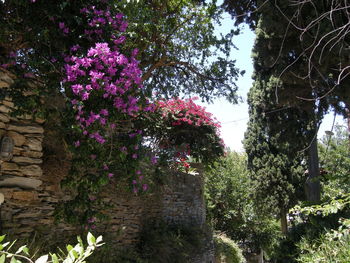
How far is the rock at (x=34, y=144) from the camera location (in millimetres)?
4324

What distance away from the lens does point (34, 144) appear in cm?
438

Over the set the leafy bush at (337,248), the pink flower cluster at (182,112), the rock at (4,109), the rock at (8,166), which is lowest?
the leafy bush at (337,248)

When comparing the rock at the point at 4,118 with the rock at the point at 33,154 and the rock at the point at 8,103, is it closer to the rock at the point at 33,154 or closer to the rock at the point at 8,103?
the rock at the point at 8,103

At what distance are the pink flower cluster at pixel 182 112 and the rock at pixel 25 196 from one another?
5.78 metres

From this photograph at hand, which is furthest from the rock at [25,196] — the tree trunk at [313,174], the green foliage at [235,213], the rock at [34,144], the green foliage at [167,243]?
the green foliage at [235,213]

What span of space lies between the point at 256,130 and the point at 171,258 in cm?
956

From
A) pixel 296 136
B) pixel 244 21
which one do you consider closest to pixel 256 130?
pixel 296 136

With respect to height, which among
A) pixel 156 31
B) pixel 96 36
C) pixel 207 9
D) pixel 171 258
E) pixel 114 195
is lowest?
pixel 171 258

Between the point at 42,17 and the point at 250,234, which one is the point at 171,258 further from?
the point at 250,234

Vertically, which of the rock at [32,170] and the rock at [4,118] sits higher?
the rock at [4,118]

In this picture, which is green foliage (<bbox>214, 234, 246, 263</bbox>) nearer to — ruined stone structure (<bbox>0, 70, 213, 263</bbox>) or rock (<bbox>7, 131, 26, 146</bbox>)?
ruined stone structure (<bbox>0, 70, 213, 263</bbox>)

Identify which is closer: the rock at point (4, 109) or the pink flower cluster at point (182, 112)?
the rock at point (4, 109)

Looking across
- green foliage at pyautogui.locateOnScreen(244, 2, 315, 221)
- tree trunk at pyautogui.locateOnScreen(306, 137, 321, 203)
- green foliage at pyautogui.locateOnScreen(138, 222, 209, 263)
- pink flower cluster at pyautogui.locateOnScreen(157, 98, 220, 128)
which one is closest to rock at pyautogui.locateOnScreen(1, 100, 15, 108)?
green foliage at pyautogui.locateOnScreen(244, 2, 315, 221)

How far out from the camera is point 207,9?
7.06m
